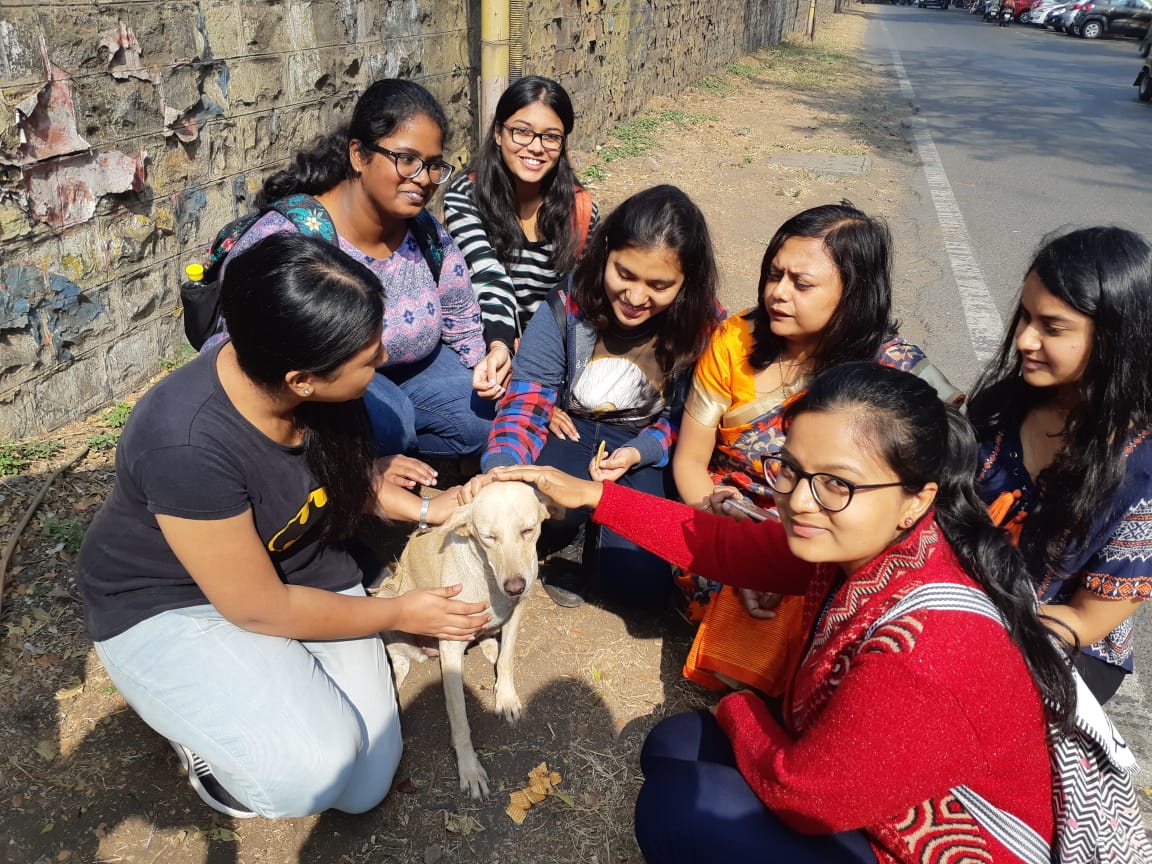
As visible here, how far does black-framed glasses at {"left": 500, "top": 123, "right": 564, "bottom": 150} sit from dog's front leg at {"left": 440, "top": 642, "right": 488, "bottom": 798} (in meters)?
2.32

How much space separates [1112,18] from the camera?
3278 centimetres

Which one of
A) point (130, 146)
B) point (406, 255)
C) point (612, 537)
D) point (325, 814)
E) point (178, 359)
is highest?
point (130, 146)

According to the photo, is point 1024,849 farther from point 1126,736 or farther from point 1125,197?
point 1125,197

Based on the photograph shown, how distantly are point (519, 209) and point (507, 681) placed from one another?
2.29 metres

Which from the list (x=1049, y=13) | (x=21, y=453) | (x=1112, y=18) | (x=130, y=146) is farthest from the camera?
(x=1049, y=13)

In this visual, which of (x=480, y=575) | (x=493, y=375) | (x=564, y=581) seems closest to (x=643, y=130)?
(x=493, y=375)

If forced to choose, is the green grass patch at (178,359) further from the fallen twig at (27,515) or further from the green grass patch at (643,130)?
the green grass patch at (643,130)

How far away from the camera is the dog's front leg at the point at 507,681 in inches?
118

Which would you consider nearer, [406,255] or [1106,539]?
[1106,539]

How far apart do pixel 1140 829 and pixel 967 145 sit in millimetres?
12863

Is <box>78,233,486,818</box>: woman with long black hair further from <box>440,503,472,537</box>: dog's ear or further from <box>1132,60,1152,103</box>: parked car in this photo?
<box>1132,60,1152,103</box>: parked car

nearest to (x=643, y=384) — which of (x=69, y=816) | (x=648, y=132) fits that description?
(x=69, y=816)

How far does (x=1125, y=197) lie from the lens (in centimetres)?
982

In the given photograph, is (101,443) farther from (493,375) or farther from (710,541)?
(710,541)
